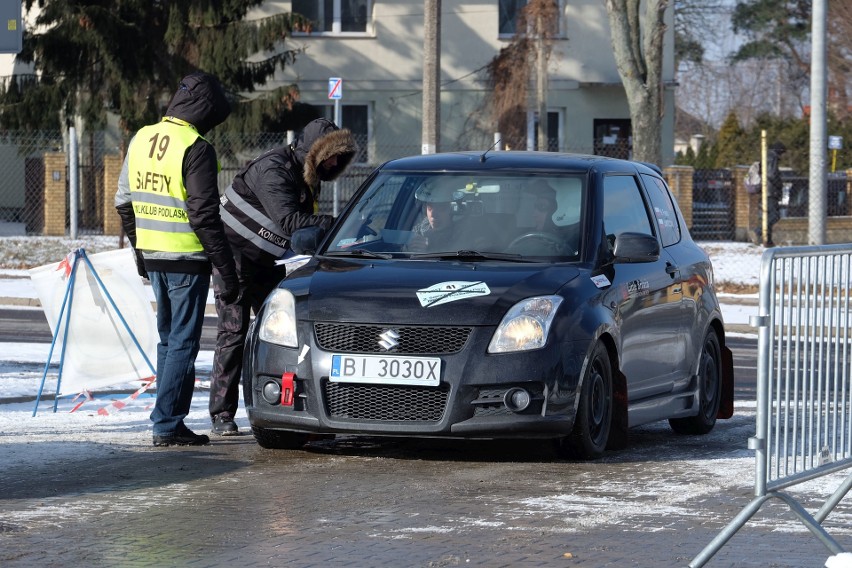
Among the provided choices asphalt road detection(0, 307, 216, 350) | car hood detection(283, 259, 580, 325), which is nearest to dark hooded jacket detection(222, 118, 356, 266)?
car hood detection(283, 259, 580, 325)

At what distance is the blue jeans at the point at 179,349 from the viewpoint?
8.52 meters

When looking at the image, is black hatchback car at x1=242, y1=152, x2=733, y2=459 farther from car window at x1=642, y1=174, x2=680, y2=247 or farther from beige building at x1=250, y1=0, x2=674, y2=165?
beige building at x1=250, y1=0, x2=674, y2=165

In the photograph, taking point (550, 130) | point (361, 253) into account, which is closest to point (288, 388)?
point (361, 253)

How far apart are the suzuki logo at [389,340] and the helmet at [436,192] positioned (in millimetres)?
1343

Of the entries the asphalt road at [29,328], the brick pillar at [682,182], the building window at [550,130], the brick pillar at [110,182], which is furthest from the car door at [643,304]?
the building window at [550,130]

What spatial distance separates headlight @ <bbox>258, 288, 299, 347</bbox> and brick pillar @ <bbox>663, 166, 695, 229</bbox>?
2451 cm

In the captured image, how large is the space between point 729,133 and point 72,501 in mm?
41337

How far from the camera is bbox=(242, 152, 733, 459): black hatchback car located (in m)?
7.61

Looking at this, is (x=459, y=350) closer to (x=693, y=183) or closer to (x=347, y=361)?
(x=347, y=361)

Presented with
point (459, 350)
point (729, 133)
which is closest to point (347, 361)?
point (459, 350)

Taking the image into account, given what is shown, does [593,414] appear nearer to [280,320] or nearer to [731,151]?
[280,320]

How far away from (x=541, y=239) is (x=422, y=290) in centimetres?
101

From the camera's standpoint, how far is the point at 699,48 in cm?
6381

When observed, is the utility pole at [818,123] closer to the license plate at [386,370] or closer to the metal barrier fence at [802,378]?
the license plate at [386,370]
